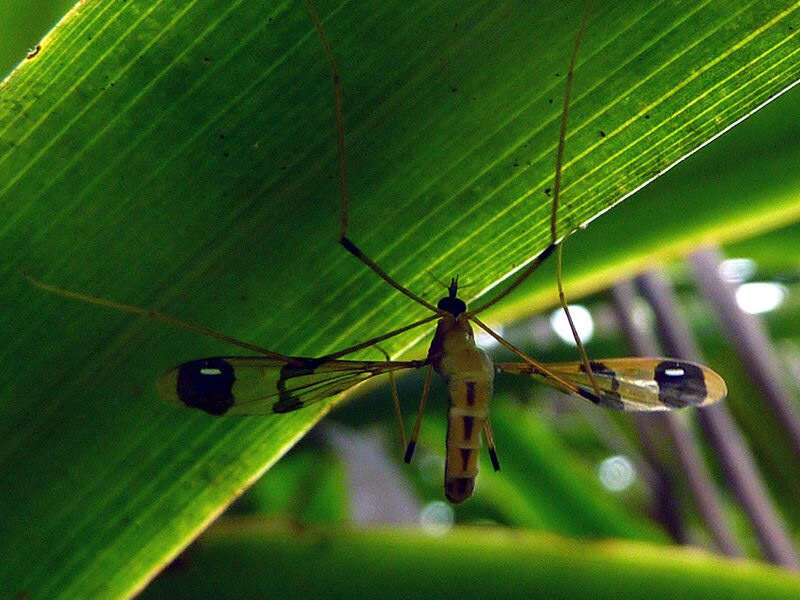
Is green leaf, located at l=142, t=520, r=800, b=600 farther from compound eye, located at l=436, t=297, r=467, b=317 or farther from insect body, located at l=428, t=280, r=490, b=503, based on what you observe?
compound eye, located at l=436, t=297, r=467, b=317

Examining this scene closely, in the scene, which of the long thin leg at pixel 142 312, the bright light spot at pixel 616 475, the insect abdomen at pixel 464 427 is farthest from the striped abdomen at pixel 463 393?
the bright light spot at pixel 616 475

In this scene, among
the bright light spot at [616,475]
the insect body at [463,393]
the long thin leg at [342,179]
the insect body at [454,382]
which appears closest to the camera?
the long thin leg at [342,179]

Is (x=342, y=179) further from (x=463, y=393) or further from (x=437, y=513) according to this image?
(x=437, y=513)

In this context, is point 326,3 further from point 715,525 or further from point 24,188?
point 715,525

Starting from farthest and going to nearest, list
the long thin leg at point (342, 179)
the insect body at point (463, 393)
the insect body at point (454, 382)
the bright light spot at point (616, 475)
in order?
1. the bright light spot at point (616, 475)
2. the insect body at point (463, 393)
3. the insect body at point (454, 382)
4. the long thin leg at point (342, 179)

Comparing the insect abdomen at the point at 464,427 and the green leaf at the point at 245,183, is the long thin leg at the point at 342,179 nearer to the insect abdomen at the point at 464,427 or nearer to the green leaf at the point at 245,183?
the green leaf at the point at 245,183

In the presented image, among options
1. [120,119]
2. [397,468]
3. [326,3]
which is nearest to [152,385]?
[120,119]

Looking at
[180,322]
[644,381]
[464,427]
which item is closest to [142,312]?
[180,322]
